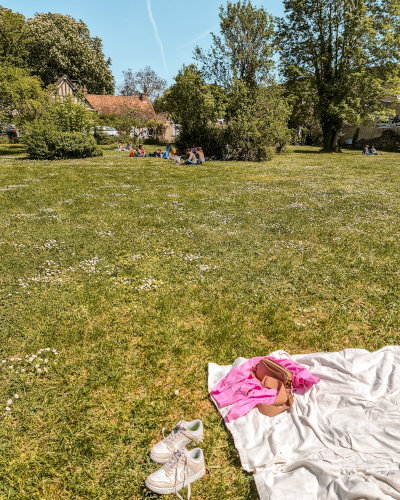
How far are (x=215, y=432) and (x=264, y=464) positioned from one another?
2.03 ft

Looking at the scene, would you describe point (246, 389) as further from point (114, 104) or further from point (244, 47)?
point (114, 104)

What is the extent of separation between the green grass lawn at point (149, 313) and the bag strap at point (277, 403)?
0.52 metres

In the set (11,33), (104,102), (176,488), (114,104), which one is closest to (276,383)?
(176,488)

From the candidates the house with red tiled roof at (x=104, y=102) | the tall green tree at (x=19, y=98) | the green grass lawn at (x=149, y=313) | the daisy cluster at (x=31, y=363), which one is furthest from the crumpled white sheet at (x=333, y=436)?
the house with red tiled roof at (x=104, y=102)

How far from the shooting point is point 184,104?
A: 33656 mm

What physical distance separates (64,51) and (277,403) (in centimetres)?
7902

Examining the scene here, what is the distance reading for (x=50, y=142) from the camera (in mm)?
25406

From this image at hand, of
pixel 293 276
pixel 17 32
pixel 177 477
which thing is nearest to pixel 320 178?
pixel 293 276

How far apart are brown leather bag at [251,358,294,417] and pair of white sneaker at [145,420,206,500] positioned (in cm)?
87

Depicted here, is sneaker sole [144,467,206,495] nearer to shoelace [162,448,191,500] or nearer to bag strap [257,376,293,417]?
shoelace [162,448,191,500]

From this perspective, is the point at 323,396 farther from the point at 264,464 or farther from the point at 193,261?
the point at 193,261

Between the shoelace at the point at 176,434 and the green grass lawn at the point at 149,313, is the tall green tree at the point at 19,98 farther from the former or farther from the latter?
the shoelace at the point at 176,434

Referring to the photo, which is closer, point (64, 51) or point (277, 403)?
point (277, 403)

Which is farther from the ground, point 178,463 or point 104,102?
point 104,102
